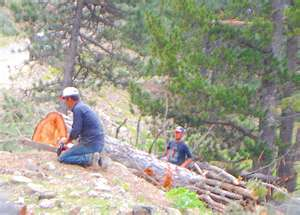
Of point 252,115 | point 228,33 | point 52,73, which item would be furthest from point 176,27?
point 52,73

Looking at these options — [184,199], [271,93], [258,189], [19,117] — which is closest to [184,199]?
[184,199]

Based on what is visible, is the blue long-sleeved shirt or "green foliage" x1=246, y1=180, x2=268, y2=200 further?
"green foliage" x1=246, y1=180, x2=268, y2=200

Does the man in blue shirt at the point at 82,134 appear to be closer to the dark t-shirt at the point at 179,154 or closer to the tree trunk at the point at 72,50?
the dark t-shirt at the point at 179,154

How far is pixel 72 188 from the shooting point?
11.1m

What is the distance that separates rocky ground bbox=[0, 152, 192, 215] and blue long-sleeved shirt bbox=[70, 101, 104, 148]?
52cm

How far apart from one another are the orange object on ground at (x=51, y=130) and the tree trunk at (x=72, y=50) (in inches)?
336

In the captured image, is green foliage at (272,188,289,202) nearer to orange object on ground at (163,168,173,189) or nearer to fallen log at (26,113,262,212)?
fallen log at (26,113,262,212)

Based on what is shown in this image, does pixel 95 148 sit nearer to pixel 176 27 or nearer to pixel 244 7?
pixel 176 27

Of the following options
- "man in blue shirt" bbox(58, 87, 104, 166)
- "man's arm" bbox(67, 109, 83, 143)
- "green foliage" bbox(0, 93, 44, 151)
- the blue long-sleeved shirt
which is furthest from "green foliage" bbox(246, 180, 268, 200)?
"green foliage" bbox(0, 93, 44, 151)

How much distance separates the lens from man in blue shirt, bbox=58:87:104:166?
11445mm

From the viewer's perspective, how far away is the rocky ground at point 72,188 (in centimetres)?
1039

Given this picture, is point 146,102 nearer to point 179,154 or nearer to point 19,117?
point 19,117

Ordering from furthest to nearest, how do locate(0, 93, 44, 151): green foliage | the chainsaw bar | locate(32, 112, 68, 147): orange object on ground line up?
locate(0, 93, 44, 151): green foliage, locate(32, 112, 68, 147): orange object on ground, the chainsaw bar

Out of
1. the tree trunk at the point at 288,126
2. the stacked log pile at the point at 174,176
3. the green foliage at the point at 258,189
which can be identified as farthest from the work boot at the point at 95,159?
the tree trunk at the point at 288,126
